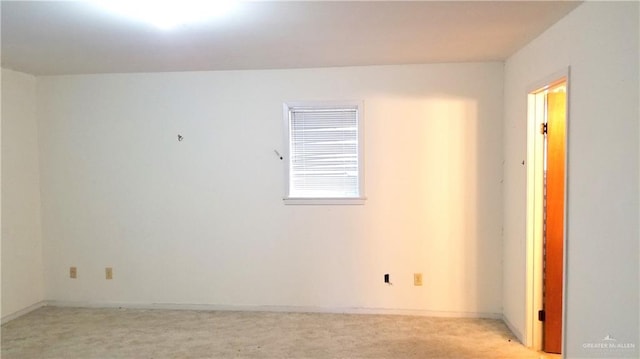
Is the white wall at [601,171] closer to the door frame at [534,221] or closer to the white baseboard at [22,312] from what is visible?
the door frame at [534,221]

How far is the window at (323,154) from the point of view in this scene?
3.53m

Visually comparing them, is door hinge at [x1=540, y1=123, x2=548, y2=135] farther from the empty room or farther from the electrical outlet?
the electrical outlet

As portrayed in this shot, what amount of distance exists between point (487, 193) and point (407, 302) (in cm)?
124

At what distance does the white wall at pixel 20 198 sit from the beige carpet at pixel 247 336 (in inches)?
11.1

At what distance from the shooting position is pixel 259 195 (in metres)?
3.62

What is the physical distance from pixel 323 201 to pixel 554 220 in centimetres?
187

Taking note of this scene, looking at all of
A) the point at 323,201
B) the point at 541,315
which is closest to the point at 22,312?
the point at 323,201

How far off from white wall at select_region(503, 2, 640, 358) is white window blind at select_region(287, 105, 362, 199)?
1.67 meters

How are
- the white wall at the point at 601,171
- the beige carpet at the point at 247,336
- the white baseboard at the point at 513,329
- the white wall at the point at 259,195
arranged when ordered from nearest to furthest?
the white wall at the point at 601,171 → the beige carpet at the point at 247,336 → the white baseboard at the point at 513,329 → the white wall at the point at 259,195

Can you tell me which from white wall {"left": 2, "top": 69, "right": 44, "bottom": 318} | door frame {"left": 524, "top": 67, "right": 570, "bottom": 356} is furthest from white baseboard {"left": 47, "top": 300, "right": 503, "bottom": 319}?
door frame {"left": 524, "top": 67, "right": 570, "bottom": 356}

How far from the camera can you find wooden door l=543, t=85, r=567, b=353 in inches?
106

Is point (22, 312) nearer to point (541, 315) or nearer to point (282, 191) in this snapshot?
point (282, 191)

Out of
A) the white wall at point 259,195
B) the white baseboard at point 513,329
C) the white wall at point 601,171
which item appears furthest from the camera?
the white wall at point 259,195

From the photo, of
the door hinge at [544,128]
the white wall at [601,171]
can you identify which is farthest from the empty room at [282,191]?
the white wall at [601,171]
